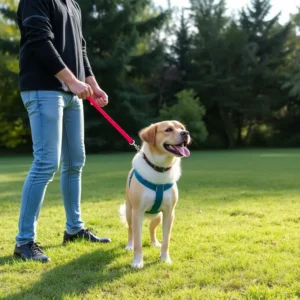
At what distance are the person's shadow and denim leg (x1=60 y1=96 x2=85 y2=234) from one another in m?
0.66

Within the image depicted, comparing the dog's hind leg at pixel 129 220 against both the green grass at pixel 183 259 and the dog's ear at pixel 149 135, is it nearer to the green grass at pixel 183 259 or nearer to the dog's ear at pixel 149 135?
the green grass at pixel 183 259

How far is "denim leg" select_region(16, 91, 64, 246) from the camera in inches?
146

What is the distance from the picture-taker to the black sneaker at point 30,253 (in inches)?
146

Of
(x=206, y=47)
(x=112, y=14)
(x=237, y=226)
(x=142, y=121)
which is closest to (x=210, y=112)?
(x=206, y=47)

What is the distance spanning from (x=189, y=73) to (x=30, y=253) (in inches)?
1392

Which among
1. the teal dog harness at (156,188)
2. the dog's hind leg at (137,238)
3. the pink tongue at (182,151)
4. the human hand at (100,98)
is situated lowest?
the dog's hind leg at (137,238)

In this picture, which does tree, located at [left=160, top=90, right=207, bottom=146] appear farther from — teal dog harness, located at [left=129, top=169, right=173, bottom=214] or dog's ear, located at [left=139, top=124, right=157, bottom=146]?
teal dog harness, located at [left=129, top=169, right=173, bottom=214]

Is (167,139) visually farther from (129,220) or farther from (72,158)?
(72,158)

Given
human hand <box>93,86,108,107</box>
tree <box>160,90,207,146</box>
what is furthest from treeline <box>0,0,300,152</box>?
human hand <box>93,86,108,107</box>

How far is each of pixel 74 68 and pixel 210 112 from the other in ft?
116

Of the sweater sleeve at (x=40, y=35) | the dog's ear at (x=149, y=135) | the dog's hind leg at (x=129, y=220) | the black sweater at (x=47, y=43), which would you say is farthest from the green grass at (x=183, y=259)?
the sweater sleeve at (x=40, y=35)

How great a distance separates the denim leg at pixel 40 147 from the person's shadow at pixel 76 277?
57 centimetres

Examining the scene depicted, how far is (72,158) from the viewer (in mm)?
4293

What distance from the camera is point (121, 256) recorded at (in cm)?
389
